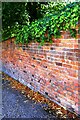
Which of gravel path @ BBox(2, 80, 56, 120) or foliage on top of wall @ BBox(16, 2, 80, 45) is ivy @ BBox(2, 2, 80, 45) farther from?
gravel path @ BBox(2, 80, 56, 120)

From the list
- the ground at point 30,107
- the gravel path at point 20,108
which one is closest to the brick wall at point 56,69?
the ground at point 30,107

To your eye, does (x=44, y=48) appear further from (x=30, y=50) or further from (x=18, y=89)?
(x=18, y=89)

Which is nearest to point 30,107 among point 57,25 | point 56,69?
point 56,69

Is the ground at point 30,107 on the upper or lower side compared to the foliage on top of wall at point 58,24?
lower

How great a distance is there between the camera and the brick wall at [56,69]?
145 inches

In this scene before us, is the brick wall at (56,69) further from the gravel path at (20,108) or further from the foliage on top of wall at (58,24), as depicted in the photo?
the gravel path at (20,108)

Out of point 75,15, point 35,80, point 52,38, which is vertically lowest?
point 35,80

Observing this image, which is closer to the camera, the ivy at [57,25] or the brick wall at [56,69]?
the ivy at [57,25]

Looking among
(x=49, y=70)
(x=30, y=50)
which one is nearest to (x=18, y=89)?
(x=30, y=50)

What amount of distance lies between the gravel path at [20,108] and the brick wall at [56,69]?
0.43m

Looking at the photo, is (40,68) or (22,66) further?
(22,66)

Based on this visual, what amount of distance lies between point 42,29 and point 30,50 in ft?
4.49

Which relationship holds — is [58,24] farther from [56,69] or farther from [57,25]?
[56,69]

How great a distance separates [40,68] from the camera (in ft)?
16.7
